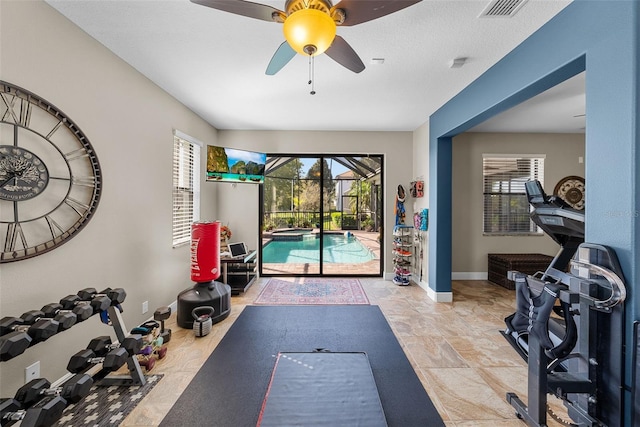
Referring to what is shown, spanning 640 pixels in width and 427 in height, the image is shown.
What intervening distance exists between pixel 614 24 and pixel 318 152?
4.06 metres

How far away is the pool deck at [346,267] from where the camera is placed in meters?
5.46

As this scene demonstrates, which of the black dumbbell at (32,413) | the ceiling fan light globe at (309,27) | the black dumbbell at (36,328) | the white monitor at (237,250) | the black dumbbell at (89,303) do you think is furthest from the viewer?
the white monitor at (237,250)

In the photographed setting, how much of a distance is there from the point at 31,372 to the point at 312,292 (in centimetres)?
325

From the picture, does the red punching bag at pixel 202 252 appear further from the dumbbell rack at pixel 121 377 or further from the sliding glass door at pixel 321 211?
the sliding glass door at pixel 321 211

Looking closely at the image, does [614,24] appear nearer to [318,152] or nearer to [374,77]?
[374,77]

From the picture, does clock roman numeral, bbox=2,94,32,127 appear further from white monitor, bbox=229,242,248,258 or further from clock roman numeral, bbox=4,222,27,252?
white monitor, bbox=229,242,248,258

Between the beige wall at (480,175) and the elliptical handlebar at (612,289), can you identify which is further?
the beige wall at (480,175)

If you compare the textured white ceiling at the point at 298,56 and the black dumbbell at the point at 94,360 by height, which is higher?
the textured white ceiling at the point at 298,56

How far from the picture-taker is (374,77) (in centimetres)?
303

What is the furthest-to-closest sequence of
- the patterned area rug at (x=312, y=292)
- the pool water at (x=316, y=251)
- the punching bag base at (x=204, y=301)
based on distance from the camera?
the pool water at (x=316, y=251) < the patterned area rug at (x=312, y=292) < the punching bag base at (x=204, y=301)

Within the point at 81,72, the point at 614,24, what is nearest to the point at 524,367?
the point at 614,24

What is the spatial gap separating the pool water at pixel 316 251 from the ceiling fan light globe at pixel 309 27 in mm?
4294

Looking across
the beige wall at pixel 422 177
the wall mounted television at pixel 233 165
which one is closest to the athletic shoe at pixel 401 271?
the beige wall at pixel 422 177

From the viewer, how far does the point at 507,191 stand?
5.25 meters
